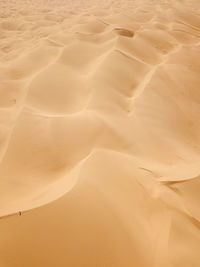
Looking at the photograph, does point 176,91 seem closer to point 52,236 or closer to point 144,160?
point 144,160

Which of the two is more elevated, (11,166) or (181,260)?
(181,260)

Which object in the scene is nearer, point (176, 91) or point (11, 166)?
point (11, 166)

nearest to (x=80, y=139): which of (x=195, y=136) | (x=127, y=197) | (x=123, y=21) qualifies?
(x=127, y=197)

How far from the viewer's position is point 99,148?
1.15 metres

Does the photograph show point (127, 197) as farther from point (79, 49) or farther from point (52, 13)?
point (52, 13)

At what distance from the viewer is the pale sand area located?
2.40 feet

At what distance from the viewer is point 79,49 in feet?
7.21

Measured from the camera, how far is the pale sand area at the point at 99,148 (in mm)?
732

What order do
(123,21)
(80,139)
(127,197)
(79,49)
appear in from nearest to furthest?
(127,197), (80,139), (79,49), (123,21)

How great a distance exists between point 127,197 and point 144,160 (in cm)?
30

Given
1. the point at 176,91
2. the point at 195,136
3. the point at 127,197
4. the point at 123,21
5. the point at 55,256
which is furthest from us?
the point at 123,21

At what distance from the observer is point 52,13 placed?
3.38 meters

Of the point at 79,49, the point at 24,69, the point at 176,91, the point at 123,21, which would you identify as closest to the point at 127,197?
the point at 176,91

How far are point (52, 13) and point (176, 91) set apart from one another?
7.56 feet
